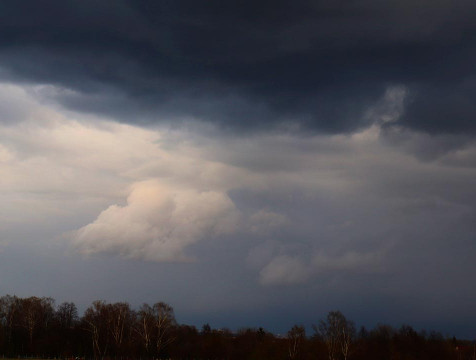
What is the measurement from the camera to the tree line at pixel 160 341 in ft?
511

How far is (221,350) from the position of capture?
170 metres

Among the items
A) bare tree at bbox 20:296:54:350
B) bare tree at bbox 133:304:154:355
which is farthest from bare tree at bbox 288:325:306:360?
bare tree at bbox 20:296:54:350

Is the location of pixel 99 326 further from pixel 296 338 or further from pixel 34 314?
pixel 296 338

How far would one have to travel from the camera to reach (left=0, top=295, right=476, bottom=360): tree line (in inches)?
6127

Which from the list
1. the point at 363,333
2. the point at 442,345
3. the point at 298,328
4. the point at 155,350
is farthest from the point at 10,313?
the point at 442,345

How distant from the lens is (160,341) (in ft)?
509

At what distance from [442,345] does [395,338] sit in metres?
13.7

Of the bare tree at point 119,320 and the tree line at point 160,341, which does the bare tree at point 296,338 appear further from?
the bare tree at point 119,320

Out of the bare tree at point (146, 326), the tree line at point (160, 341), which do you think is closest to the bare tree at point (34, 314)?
the tree line at point (160, 341)

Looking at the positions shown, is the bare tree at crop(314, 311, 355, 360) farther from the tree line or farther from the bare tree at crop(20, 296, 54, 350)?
the bare tree at crop(20, 296, 54, 350)

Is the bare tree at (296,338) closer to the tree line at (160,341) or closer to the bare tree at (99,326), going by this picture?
the tree line at (160,341)

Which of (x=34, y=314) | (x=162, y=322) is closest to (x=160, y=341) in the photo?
(x=162, y=322)

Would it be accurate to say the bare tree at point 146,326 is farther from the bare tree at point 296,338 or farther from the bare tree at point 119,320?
the bare tree at point 296,338

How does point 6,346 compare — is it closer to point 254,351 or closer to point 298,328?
point 254,351
